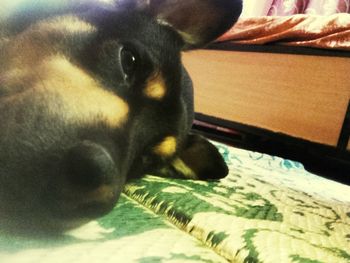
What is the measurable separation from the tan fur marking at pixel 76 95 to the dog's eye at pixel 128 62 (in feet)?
0.31

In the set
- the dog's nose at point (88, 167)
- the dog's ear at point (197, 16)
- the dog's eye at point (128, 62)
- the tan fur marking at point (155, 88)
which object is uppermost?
the dog's ear at point (197, 16)

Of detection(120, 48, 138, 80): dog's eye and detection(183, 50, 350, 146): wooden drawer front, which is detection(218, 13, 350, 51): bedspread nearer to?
detection(183, 50, 350, 146): wooden drawer front

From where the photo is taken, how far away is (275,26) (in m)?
2.37

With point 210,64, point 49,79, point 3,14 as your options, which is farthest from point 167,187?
point 210,64

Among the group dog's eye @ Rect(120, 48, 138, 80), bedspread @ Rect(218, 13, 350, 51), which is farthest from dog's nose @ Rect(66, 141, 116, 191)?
bedspread @ Rect(218, 13, 350, 51)

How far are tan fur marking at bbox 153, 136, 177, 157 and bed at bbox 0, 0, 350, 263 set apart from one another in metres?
0.08

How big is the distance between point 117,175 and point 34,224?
0.15 meters

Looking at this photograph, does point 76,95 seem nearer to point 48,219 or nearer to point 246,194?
point 48,219

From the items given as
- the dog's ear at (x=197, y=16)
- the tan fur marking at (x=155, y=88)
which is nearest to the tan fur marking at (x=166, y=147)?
the tan fur marking at (x=155, y=88)

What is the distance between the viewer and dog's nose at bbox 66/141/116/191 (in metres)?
0.62

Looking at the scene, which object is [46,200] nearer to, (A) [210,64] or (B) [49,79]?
(B) [49,79]

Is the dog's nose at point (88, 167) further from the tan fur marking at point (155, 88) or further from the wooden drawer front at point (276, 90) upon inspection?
the wooden drawer front at point (276, 90)

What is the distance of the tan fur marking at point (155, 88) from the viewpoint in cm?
96

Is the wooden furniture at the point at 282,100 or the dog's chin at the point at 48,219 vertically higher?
the dog's chin at the point at 48,219
